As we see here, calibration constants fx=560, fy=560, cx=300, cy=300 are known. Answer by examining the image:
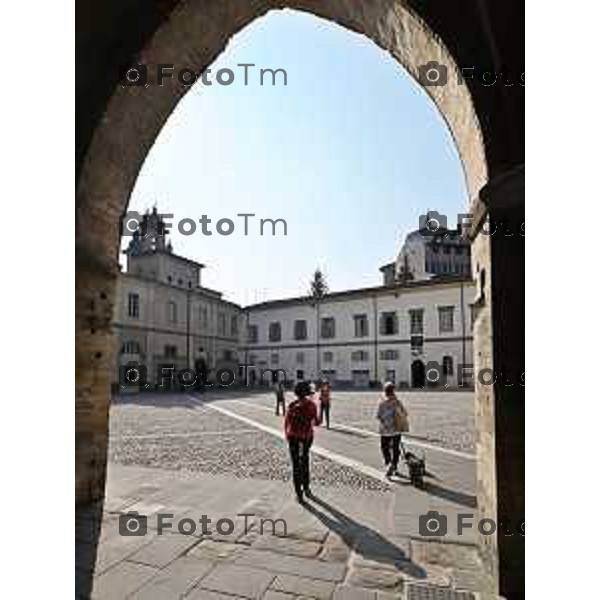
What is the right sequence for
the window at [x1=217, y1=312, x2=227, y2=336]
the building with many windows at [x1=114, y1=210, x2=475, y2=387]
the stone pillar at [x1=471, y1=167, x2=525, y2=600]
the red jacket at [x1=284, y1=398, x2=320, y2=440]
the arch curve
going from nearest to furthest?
the stone pillar at [x1=471, y1=167, x2=525, y2=600], the arch curve, the red jacket at [x1=284, y1=398, x2=320, y2=440], the building with many windows at [x1=114, y1=210, x2=475, y2=387], the window at [x1=217, y1=312, x2=227, y2=336]

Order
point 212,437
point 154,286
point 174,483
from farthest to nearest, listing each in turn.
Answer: point 154,286
point 212,437
point 174,483

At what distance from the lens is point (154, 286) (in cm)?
3644

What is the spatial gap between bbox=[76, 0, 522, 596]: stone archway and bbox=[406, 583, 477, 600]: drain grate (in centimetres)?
27

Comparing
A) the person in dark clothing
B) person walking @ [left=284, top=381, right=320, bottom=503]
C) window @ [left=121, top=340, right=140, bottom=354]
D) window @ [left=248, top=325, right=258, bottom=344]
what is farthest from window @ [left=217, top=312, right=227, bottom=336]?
person walking @ [left=284, top=381, right=320, bottom=503]

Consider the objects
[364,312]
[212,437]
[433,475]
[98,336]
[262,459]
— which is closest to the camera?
[98,336]

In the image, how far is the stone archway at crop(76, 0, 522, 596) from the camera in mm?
3904

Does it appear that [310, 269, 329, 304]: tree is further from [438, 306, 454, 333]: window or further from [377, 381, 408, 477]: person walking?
[377, 381, 408, 477]: person walking

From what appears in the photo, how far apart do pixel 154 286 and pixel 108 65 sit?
3323 cm

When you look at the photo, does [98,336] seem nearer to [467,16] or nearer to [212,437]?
[467,16]

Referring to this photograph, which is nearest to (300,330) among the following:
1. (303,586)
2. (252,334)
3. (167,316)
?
(252,334)

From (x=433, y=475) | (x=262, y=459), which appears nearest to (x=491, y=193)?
(x=433, y=475)

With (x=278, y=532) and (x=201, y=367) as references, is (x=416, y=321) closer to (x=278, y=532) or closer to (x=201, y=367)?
(x=201, y=367)

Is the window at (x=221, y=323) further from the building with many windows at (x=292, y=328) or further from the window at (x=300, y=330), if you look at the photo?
the window at (x=300, y=330)

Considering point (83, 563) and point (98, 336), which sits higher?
point (98, 336)
